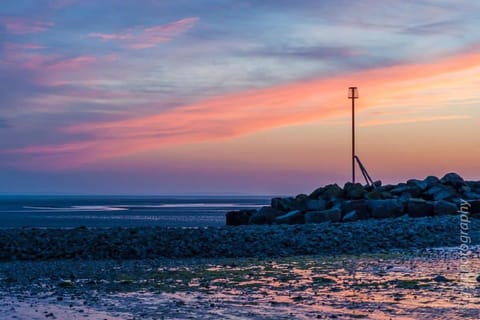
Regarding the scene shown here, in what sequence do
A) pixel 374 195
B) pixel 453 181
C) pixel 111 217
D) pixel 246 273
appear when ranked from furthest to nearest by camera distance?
pixel 111 217
pixel 453 181
pixel 374 195
pixel 246 273

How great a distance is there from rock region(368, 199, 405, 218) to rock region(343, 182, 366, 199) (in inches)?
199

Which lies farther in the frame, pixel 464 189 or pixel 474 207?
pixel 464 189

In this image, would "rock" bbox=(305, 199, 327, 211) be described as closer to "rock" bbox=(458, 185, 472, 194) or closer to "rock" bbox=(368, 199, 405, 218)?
"rock" bbox=(368, 199, 405, 218)

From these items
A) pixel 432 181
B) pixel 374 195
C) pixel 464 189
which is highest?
pixel 432 181

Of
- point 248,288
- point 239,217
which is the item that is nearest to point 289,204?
point 239,217

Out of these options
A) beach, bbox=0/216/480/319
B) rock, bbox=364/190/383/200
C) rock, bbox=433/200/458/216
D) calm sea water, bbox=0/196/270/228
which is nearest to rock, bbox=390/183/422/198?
rock, bbox=364/190/383/200

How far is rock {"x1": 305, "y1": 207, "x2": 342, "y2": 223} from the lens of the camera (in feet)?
110

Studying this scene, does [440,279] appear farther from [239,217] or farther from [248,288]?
[239,217]

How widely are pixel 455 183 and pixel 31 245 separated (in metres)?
26.6

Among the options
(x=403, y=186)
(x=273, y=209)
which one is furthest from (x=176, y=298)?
(x=403, y=186)

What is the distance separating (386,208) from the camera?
33.9 metres

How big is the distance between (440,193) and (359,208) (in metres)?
6.76

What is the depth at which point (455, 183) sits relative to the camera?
41875 mm

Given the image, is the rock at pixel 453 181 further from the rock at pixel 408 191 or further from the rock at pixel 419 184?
the rock at pixel 408 191
